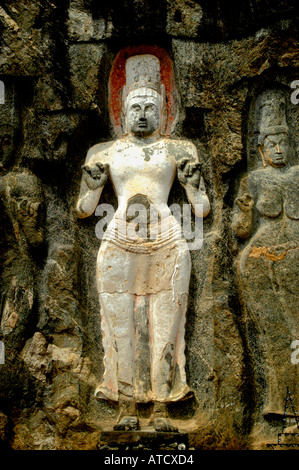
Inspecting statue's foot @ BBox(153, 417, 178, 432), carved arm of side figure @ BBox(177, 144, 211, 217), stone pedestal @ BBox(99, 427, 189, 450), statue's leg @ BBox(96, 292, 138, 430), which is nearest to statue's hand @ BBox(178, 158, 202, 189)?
carved arm of side figure @ BBox(177, 144, 211, 217)

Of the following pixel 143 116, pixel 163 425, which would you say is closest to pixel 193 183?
pixel 143 116

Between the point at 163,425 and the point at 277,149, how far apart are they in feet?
9.40

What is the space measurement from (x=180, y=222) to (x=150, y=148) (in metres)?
0.80

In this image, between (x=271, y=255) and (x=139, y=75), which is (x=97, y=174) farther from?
(x=271, y=255)

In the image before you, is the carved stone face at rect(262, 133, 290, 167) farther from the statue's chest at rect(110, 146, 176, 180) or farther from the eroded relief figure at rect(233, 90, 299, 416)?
the statue's chest at rect(110, 146, 176, 180)

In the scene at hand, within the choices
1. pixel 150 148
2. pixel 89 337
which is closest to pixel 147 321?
pixel 89 337

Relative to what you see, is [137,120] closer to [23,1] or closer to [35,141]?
[35,141]

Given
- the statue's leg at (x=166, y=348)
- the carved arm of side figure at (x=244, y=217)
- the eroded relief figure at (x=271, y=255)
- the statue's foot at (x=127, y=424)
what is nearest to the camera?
the statue's foot at (x=127, y=424)

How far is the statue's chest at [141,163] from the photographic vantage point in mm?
6879

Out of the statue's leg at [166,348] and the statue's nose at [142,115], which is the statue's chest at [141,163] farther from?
the statue's leg at [166,348]

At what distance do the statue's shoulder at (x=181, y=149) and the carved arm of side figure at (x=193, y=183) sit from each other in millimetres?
56

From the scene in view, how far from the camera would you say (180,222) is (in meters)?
7.02

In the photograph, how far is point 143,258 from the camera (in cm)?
662

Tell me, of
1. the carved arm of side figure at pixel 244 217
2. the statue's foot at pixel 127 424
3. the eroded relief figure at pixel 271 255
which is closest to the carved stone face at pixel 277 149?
the eroded relief figure at pixel 271 255
